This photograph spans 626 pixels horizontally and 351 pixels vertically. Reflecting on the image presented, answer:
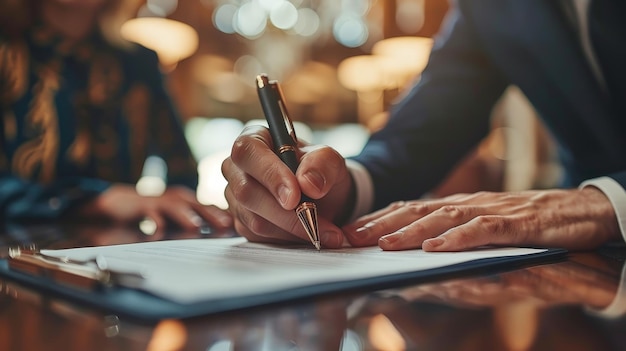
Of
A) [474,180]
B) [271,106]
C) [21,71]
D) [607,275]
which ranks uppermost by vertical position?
[21,71]

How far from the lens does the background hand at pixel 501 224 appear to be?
45 centimetres

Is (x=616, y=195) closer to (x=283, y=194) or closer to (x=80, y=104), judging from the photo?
(x=283, y=194)

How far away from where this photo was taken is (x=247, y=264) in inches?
14.3

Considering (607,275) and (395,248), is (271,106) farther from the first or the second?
(607,275)

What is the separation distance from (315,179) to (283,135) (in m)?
0.07

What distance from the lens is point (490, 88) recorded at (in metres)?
0.96

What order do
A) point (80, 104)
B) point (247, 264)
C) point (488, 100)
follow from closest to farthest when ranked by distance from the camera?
1. point (247, 264)
2. point (488, 100)
3. point (80, 104)

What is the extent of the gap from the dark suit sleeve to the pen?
0.80ft

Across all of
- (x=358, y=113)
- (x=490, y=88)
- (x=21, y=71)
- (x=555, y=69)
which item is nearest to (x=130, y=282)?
(x=555, y=69)

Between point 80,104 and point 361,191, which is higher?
point 80,104

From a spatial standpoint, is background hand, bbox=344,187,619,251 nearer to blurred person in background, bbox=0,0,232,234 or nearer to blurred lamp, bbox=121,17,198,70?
blurred person in background, bbox=0,0,232,234

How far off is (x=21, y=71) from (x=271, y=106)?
92 cm

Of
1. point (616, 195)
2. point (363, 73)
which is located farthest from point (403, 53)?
point (616, 195)

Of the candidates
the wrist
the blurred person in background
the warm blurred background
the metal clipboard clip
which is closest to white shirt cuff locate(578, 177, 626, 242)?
the wrist
